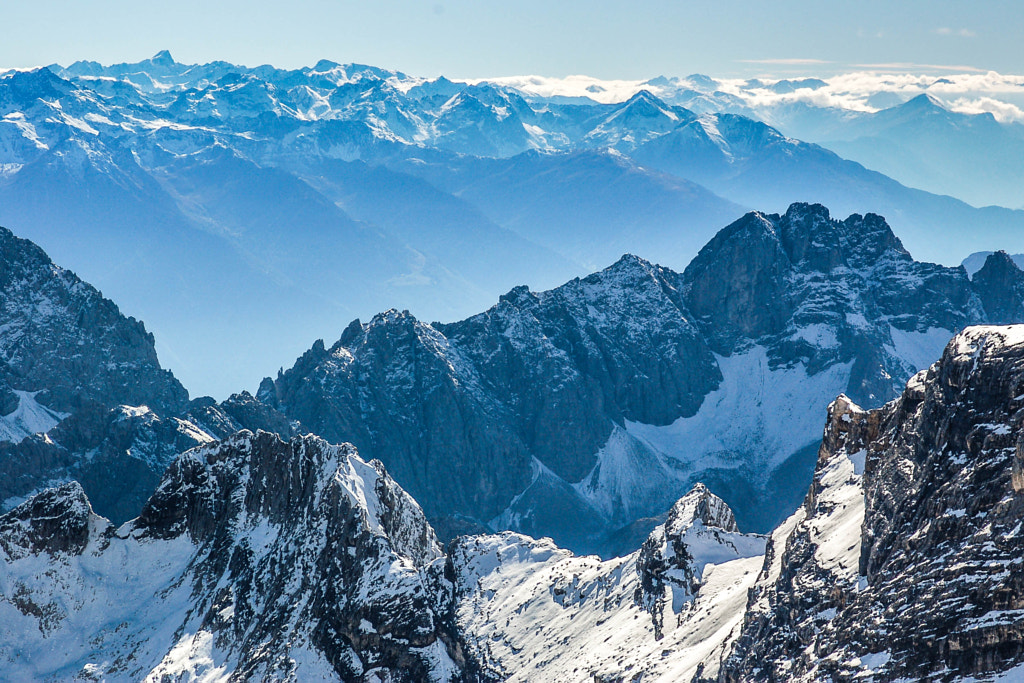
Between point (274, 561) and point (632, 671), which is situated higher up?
point (274, 561)

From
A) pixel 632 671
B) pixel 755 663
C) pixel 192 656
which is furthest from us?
pixel 192 656

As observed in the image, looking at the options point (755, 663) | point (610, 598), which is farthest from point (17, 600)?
point (755, 663)

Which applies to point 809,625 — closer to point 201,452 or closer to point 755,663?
point 755,663

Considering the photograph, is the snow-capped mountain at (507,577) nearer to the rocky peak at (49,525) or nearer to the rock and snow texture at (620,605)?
the rocky peak at (49,525)

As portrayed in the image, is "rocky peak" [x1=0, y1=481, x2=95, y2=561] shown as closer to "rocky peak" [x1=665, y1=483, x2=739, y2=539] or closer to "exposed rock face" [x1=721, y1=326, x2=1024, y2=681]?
"rocky peak" [x1=665, y1=483, x2=739, y2=539]

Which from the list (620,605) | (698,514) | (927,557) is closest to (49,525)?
(620,605)

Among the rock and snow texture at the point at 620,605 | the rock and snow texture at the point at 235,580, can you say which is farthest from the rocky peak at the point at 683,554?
the rock and snow texture at the point at 235,580
